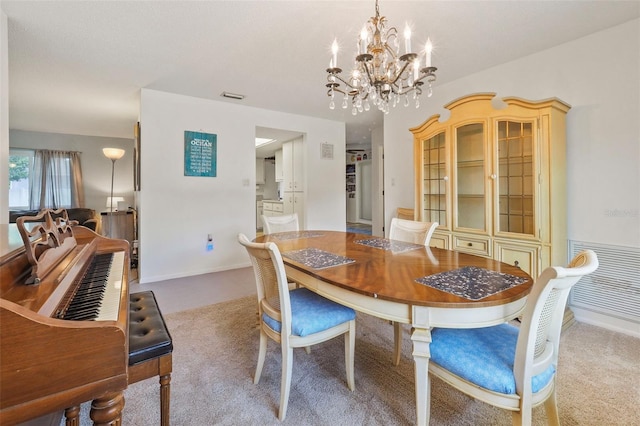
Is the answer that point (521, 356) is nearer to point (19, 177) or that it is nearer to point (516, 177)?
point (516, 177)

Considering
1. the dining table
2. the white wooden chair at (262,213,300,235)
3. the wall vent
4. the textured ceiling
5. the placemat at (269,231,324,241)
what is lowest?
the wall vent

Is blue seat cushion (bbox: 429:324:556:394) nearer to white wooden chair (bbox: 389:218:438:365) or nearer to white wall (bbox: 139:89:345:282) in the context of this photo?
white wooden chair (bbox: 389:218:438:365)

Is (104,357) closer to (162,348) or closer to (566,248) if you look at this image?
(162,348)

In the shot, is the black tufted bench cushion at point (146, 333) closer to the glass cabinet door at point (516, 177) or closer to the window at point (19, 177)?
the glass cabinet door at point (516, 177)

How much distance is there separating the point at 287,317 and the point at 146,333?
24.0 inches

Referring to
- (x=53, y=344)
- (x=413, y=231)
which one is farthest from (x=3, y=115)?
(x=413, y=231)

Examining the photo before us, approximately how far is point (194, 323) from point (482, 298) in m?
2.22

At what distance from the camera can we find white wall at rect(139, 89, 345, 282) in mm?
3559

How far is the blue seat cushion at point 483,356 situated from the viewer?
3.39 ft

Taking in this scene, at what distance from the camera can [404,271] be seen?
1425mm

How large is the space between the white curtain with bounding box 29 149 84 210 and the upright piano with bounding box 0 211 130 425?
6.47m

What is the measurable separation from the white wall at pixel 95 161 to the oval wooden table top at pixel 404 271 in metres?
6.20

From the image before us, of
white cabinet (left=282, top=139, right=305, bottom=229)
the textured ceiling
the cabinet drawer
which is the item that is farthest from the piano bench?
white cabinet (left=282, top=139, right=305, bottom=229)

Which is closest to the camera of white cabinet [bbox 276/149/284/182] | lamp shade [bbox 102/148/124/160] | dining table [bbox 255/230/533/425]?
dining table [bbox 255/230/533/425]
